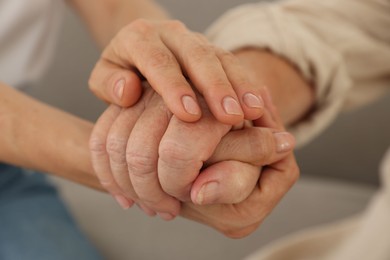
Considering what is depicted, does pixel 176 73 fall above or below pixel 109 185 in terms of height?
above

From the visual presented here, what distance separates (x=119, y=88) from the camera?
47 cm

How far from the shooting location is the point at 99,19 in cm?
78

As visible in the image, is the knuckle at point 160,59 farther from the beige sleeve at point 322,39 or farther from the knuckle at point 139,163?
the beige sleeve at point 322,39

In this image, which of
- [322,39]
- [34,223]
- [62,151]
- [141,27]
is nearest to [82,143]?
[62,151]

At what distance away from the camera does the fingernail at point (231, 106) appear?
422 millimetres

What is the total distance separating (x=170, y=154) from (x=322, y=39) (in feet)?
1.24

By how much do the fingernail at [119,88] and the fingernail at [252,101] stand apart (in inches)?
4.0

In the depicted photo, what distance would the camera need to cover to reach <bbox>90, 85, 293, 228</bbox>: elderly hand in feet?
1.41

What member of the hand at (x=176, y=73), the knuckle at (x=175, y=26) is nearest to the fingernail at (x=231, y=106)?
the hand at (x=176, y=73)

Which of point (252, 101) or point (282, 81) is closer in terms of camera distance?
point (252, 101)

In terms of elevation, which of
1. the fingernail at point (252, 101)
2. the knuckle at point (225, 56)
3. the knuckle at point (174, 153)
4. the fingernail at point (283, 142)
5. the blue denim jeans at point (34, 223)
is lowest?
the blue denim jeans at point (34, 223)

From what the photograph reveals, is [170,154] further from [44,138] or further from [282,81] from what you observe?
[282,81]

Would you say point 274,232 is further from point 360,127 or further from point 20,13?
point 20,13

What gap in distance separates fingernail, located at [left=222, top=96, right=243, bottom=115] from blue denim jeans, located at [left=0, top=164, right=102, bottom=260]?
37 cm
